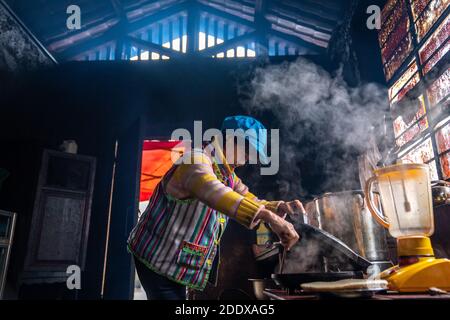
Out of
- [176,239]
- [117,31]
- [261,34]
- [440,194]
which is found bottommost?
[176,239]

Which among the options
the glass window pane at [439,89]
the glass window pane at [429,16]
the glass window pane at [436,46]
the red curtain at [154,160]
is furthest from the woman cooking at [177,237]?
the red curtain at [154,160]

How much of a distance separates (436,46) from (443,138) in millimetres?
914

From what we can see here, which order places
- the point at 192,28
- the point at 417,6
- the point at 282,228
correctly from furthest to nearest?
the point at 192,28 < the point at 417,6 < the point at 282,228

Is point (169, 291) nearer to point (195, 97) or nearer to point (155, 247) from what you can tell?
point (155, 247)

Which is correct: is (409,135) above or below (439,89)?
below

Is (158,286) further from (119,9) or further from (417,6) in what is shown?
(119,9)

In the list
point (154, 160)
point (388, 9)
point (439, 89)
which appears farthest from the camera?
point (154, 160)

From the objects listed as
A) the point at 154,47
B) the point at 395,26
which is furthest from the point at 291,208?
the point at 154,47

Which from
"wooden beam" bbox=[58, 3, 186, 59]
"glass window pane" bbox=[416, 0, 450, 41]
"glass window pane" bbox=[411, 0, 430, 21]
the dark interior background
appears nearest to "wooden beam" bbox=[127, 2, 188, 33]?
"wooden beam" bbox=[58, 3, 186, 59]

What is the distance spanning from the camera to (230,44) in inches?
247

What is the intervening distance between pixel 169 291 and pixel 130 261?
3.32m

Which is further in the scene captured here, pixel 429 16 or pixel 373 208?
pixel 429 16

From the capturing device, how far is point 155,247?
173 cm
